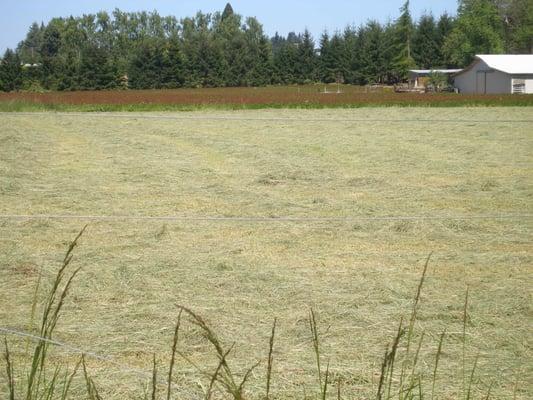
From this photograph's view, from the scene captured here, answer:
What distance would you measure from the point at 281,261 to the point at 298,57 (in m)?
54.1

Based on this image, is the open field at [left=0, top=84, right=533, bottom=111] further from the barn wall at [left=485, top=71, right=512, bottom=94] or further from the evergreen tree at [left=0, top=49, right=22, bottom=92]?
the evergreen tree at [left=0, top=49, right=22, bottom=92]

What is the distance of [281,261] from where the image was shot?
4223 millimetres

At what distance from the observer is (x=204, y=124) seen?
16.4 meters

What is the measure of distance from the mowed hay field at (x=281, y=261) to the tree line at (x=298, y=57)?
136 feet

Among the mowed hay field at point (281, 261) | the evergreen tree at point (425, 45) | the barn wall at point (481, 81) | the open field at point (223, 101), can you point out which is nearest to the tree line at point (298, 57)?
the evergreen tree at point (425, 45)

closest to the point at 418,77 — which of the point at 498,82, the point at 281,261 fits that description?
the point at 498,82

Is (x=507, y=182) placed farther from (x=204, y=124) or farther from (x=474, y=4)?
(x=474, y=4)

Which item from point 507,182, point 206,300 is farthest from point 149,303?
point 507,182

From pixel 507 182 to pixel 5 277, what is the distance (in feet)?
18.1

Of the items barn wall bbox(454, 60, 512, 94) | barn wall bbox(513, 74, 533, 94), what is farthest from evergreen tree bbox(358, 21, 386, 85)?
barn wall bbox(513, 74, 533, 94)

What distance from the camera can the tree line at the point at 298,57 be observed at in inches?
1922

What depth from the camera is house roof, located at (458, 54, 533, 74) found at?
40.6 meters

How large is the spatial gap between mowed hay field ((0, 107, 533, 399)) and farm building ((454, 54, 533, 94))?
33.4m

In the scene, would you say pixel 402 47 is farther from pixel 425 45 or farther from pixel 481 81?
pixel 481 81
